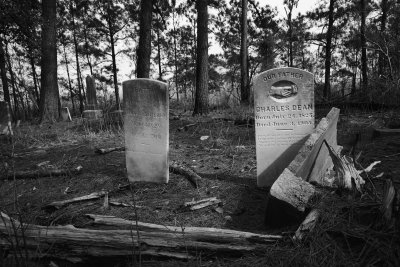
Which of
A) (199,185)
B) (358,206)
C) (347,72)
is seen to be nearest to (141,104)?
(199,185)

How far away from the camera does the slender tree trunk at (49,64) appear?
11812 millimetres

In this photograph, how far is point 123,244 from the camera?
224 cm

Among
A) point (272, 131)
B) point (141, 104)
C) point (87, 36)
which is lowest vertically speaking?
point (272, 131)

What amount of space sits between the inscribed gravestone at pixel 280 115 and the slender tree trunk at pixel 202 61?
6972 mm

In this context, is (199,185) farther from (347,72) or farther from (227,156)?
(347,72)

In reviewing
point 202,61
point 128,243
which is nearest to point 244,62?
point 202,61

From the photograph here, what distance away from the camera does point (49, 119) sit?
11.6 m

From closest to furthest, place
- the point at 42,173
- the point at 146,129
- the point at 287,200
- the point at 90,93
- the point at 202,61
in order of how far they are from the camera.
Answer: the point at 287,200
the point at 146,129
the point at 42,173
the point at 202,61
the point at 90,93

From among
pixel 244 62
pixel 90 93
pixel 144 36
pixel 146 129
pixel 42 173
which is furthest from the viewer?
pixel 90 93

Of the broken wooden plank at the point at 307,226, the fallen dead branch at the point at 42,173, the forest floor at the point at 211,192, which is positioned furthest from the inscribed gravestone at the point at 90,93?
the broken wooden plank at the point at 307,226

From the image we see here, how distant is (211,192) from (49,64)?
11.1 m

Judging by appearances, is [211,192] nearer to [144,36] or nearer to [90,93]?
[144,36]

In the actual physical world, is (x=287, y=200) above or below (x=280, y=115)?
below

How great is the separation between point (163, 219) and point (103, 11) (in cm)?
2251
